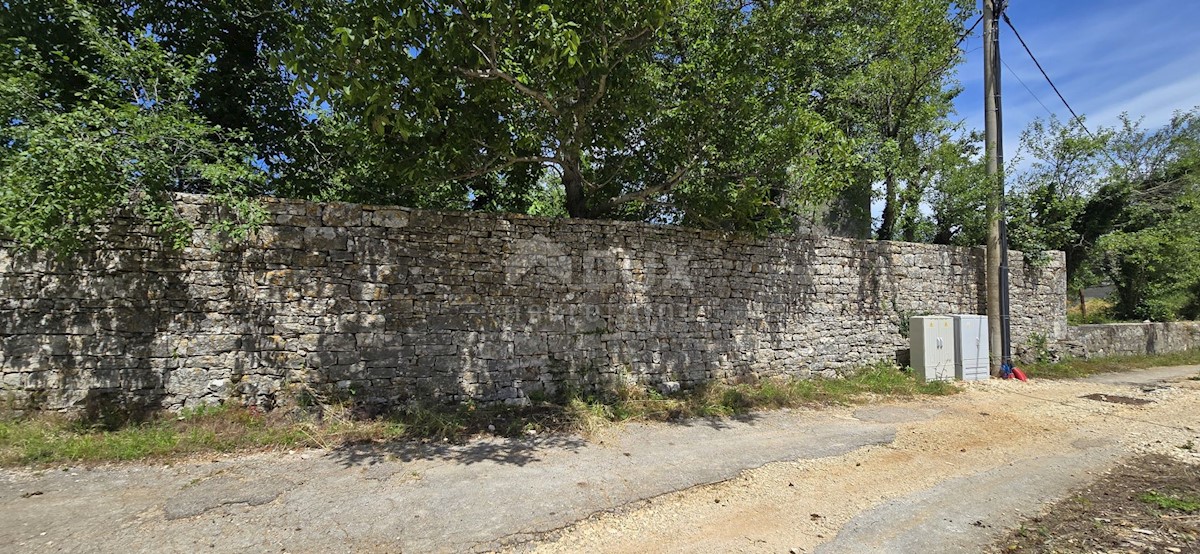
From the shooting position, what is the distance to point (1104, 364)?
11906 millimetres

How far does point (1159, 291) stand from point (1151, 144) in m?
4.20

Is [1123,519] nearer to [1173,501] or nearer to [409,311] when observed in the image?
[1173,501]

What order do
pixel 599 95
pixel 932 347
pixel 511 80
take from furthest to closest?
1. pixel 932 347
2. pixel 599 95
3. pixel 511 80

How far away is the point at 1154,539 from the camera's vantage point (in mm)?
3627

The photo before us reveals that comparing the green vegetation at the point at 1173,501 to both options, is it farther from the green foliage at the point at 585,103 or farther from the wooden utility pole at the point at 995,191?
the wooden utility pole at the point at 995,191

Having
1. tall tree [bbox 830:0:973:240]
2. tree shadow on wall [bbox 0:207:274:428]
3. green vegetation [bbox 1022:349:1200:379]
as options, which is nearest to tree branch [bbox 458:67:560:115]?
tree shadow on wall [bbox 0:207:274:428]

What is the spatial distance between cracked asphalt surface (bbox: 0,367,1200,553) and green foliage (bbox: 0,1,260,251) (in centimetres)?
216

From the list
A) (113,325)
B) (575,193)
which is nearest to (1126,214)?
(575,193)

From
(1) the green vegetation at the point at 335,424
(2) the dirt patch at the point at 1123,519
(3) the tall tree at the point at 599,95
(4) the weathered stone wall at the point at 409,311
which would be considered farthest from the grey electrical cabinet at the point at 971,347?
(2) the dirt patch at the point at 1123,519

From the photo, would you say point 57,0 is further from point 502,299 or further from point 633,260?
point 633,260

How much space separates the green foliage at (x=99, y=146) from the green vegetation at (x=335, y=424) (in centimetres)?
171

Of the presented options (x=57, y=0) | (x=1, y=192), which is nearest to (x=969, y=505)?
(x=1, y=192)

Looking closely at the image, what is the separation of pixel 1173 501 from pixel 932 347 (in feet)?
17.4

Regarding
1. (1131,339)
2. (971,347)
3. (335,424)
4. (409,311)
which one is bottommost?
(335,424)
